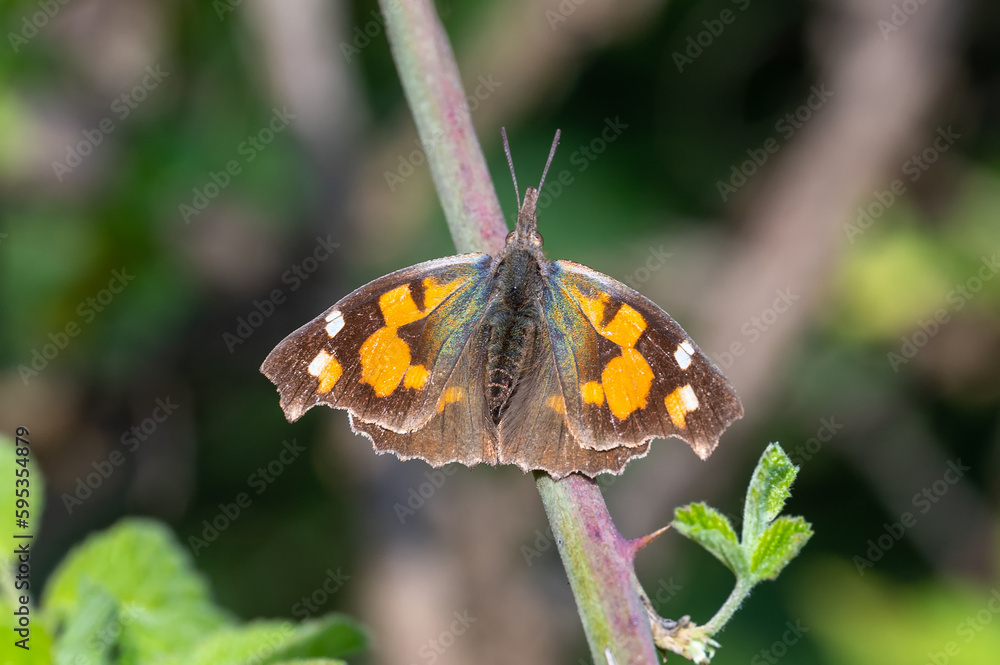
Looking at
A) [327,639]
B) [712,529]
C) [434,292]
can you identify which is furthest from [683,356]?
[327,639]

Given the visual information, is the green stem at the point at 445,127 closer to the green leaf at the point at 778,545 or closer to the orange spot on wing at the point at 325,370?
the orange spot on wing at the point at 325,370

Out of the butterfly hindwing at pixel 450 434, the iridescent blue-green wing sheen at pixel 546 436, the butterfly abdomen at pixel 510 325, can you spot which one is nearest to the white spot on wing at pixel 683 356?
the iridescent blue-green wing sheen at pixel 546 436

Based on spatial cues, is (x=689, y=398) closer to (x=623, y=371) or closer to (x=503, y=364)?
(x=623, y=371)

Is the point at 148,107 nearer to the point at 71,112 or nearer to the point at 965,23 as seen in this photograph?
the point at 71,112

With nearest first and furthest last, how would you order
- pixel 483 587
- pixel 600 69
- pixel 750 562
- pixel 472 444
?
pixel 750 562, pixel 472 444, pixel 483 587, pixel 600 69

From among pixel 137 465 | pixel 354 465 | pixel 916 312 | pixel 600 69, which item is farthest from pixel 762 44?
pixel 137 465

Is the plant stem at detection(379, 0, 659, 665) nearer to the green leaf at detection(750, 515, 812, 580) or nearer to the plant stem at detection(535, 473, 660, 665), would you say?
the plant stem at detection(535, 473, 660, 665)
